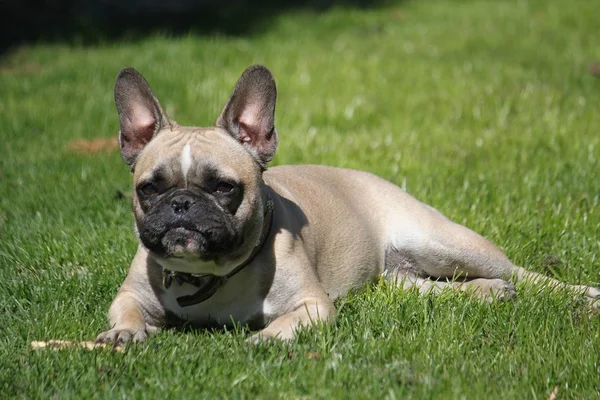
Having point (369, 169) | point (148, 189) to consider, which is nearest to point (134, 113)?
point (148, 189)

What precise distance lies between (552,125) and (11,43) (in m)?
7.07

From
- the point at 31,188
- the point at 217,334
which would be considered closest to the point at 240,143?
the point at 217,334

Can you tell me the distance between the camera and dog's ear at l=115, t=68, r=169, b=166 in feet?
14.0

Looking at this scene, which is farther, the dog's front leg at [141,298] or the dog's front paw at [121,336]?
the dog's front leg at [141,298]

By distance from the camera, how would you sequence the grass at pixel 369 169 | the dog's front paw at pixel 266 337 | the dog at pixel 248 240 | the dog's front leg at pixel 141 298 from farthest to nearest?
the dog's front leg at pixel 141 298
the dog at pixel 248 240
the dog's front paw at pixel 266 337
the grass at pixel 369 169

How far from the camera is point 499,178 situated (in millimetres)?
6363

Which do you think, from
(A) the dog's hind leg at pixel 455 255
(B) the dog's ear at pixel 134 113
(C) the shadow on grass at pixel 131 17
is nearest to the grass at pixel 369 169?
(A) the dog's hind leg at pixel 455 255

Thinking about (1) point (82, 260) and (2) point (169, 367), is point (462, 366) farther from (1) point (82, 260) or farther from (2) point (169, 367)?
(1) point (82, 260)

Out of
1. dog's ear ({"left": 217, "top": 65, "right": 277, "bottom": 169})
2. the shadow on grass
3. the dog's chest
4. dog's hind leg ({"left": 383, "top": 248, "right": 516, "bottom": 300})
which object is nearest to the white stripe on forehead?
dog's ear ({"left": 217, "top": 65, "right": 277, "bottom": 169})

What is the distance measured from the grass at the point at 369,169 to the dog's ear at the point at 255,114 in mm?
891

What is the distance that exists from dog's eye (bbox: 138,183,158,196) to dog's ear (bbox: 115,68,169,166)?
14.4 inches

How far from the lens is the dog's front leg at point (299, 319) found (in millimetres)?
3766

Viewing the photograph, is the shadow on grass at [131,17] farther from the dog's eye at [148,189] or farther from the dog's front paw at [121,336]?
the dog's front paw at [121,336]

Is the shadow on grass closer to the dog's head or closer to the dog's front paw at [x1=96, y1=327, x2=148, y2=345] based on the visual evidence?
the dog's head
